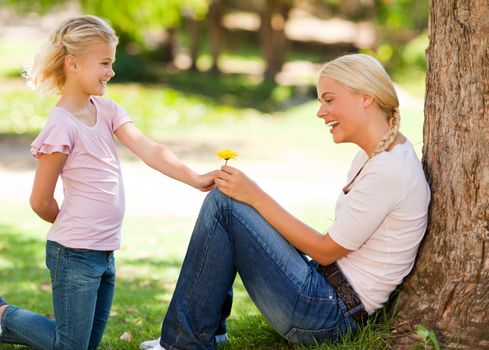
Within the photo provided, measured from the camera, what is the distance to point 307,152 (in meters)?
13.8

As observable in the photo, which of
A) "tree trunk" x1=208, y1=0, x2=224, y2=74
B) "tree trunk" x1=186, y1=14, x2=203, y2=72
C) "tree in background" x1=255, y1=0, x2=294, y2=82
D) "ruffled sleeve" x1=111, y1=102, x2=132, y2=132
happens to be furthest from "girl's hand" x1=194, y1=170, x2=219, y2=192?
"tree trunk" x1=186, y1=14, x2=203, y2=72

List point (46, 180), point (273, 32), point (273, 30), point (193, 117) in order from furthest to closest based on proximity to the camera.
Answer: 1. point (273, 32)
2. point (273, 30)
3. point (193, 117)
4. point (46, 180)

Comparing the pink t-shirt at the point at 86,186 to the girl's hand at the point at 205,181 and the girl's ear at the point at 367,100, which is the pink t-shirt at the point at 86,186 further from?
Answer: the girl's ear at the point at 367,100

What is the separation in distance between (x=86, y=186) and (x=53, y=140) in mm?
275

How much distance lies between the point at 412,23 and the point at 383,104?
72.3 ft

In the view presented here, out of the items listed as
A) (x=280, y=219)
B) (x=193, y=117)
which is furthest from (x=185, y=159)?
(x=280, y=219)

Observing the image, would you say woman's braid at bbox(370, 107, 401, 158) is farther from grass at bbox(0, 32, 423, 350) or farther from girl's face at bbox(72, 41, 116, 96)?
girl's face at bbox(72, 41, 116, 96)

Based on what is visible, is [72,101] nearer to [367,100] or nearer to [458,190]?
[367,100]

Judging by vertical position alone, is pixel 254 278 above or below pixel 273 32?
below

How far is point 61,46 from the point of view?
3586 mm

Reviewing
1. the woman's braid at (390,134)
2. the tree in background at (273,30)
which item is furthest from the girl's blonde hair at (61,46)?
the tree in background at (273,30)

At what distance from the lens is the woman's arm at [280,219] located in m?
3.41

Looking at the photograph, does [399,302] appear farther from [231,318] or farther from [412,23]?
[412,23]

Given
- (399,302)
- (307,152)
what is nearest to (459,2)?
(399,302)
